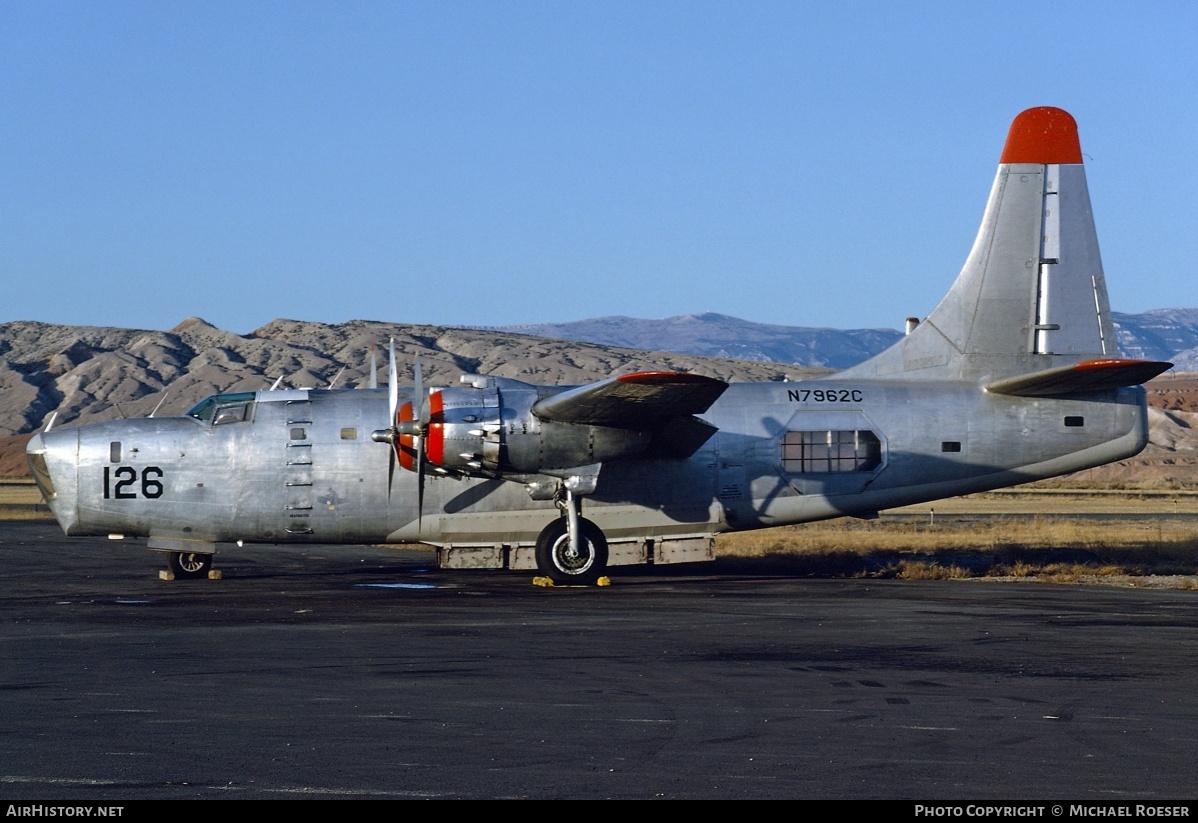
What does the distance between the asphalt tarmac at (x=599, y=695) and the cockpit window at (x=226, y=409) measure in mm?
3381

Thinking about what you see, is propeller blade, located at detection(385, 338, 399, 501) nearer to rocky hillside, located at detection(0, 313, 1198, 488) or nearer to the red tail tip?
the red tail tip

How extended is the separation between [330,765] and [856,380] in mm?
16775

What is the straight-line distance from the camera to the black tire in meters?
22.3

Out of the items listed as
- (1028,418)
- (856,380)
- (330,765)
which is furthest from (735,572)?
(330,765)

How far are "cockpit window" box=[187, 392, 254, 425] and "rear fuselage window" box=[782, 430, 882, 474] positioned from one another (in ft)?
31.5

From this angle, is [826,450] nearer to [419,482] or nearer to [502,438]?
[502,438]

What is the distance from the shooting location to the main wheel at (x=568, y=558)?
21.0 m

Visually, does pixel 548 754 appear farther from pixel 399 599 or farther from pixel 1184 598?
pixel 1184 598

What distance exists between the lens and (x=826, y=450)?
22.0 meters

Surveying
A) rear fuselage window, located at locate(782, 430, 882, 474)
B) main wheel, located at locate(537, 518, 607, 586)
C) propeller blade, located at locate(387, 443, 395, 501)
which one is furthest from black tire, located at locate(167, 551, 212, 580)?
rear fuselage window, located at locate(782, 430, 882, 474)

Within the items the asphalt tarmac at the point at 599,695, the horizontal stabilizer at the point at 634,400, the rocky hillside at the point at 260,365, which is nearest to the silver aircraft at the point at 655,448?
the horizontal stabilizer at the point at 634,400

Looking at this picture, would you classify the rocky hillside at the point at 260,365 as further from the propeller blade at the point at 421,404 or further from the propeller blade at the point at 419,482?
the propeller blade at the point at 421,404

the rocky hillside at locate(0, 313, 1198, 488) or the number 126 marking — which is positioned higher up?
the rocky hillside at locate(0, 313, 1198, 488)

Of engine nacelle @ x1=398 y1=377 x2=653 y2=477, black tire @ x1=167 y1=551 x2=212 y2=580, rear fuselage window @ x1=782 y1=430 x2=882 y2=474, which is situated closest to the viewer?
engine nacelle @ x1=398 y1=377 x2=653 y2=477
